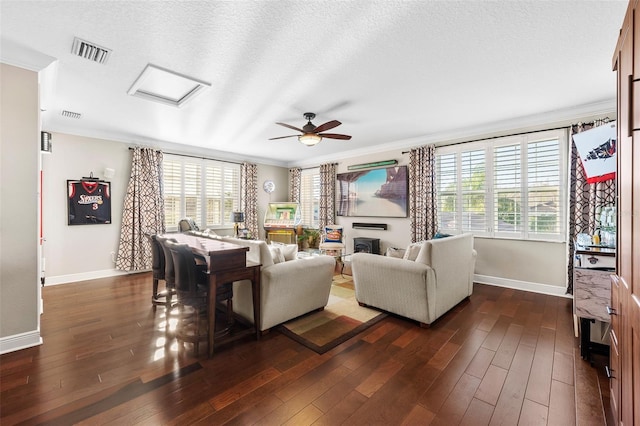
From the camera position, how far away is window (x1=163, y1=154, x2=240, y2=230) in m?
5.93

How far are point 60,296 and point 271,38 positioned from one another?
4.59 meters

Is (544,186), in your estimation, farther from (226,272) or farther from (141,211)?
(141,211)

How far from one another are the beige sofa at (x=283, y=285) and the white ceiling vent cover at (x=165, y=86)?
1.81m

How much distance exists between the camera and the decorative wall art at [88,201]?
186 inches

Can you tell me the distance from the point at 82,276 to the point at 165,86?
3.87 m

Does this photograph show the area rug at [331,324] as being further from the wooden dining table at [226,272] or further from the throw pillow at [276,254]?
the throw pillow at [276,254]

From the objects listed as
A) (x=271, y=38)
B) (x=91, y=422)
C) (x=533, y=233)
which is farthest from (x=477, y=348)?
(x=271, y=38)

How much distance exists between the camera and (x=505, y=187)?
14.7 feet

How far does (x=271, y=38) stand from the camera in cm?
226

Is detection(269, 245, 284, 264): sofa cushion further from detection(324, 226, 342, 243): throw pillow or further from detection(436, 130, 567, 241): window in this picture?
detection(436, 130, 567, 241): window

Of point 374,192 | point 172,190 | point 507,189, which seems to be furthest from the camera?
point 374,192

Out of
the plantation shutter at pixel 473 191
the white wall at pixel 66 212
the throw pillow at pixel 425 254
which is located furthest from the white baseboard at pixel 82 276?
the plantation shutter at pixel 473 191

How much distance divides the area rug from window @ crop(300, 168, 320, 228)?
3.94 meters

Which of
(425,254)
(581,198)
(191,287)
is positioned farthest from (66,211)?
(581,198)
